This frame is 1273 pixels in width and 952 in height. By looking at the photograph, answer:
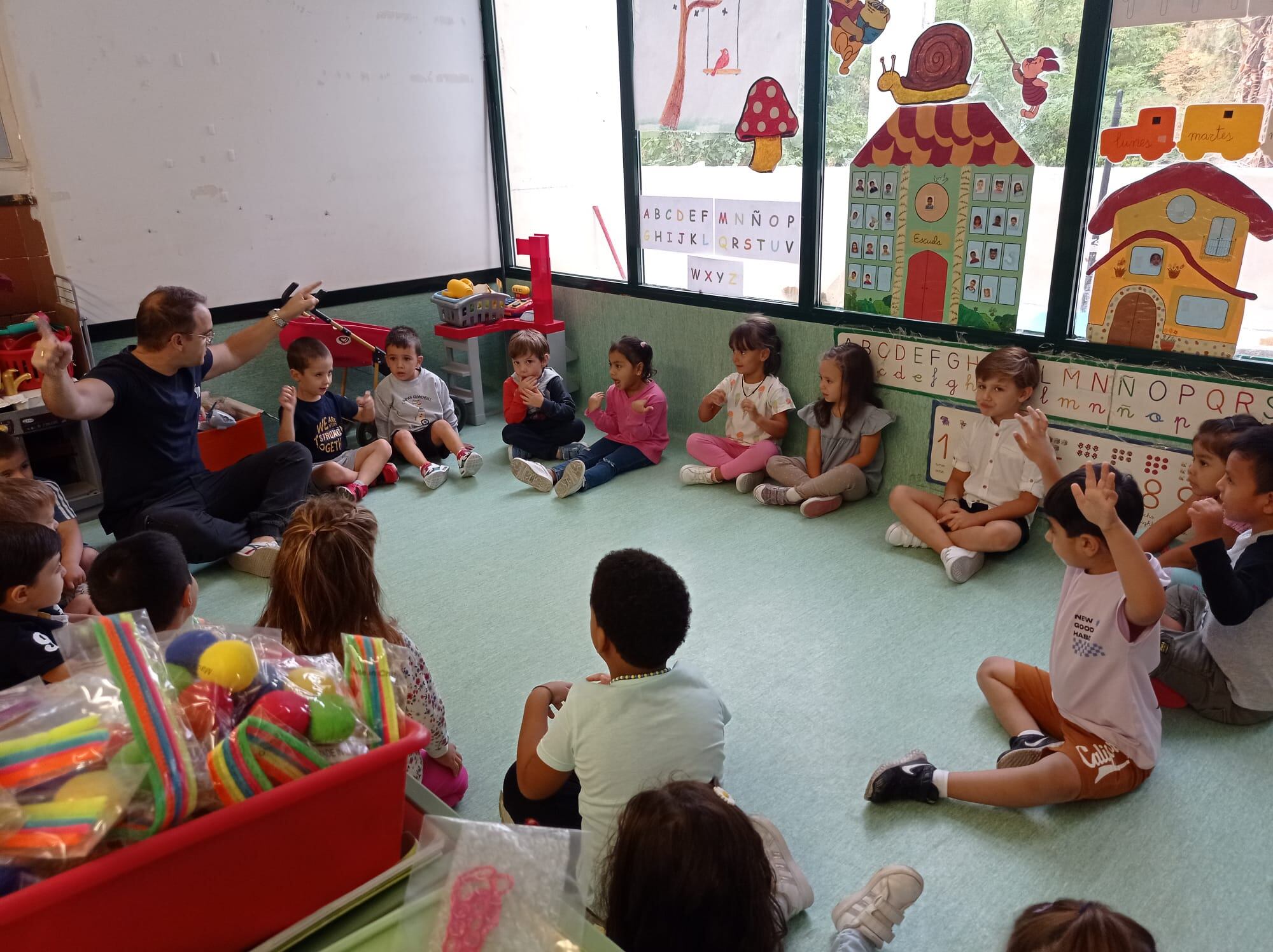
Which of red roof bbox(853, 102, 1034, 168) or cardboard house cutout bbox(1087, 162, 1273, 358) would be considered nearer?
cardboard house cutout bbox(1087, 162, 1273, 358)

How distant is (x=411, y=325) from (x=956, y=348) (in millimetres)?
2748

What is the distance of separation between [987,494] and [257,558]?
8.12 ft

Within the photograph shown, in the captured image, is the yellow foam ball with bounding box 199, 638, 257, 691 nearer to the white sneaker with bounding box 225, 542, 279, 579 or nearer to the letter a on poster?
the white sneaker with bounding box 225, 542, 279, 579

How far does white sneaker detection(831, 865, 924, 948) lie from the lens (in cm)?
145

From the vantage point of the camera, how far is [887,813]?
180 cm

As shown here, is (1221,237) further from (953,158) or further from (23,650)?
(23,650)

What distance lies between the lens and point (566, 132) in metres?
4.36

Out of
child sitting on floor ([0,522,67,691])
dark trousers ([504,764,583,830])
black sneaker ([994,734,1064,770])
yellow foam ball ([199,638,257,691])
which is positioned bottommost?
black sneaker ([994,734,1064,770])

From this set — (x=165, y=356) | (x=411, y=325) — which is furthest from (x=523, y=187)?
(x=165, y=356)

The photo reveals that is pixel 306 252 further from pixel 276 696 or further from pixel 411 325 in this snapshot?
pixel 276 696

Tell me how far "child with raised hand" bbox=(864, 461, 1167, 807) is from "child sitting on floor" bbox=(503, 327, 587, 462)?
2.40 meters

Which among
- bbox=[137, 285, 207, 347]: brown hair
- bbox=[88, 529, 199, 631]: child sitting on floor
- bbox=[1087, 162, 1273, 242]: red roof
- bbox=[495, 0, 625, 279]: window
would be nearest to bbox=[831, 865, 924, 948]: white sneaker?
bbox=[88, 529, 199, 631]: child sitting on floor

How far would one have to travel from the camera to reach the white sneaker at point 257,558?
2988mm

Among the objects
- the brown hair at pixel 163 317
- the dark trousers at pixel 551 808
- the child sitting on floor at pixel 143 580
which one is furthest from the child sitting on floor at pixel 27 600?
the brown hair at pixel 163 317
